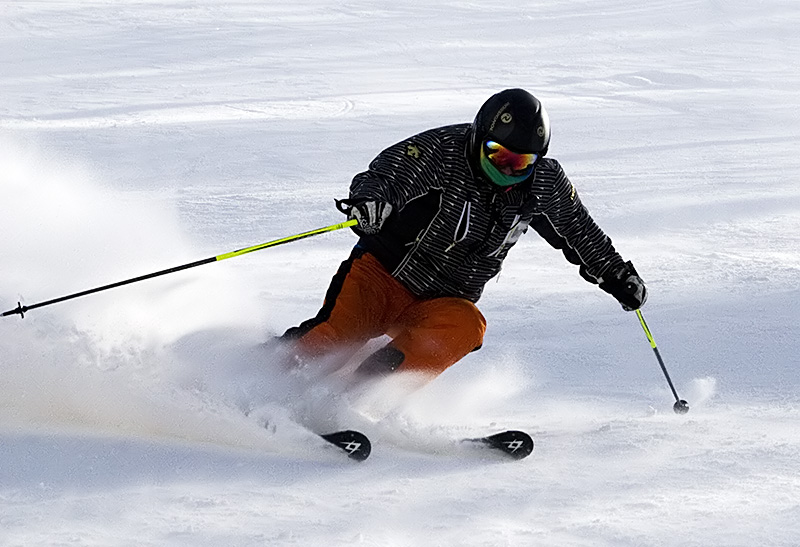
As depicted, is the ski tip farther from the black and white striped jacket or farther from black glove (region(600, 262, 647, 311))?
black glove (region(600, 262, 647, 311))

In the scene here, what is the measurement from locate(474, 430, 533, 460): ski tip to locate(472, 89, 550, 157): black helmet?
103 cm

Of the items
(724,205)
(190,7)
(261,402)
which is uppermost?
(190,7)

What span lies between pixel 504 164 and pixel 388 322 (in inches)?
33.2

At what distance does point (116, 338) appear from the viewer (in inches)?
153

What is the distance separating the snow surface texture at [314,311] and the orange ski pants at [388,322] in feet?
0.71

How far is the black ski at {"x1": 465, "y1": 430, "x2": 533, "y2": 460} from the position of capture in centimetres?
359

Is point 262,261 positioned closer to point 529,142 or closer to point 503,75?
point 529,142

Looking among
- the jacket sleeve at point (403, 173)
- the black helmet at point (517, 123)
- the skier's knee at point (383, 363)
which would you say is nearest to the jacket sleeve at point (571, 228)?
the black helmet at point (517, 123)

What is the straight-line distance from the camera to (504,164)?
3.79 meters

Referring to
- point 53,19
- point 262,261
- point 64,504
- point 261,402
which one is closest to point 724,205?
point 262,261

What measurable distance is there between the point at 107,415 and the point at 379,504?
1.10m

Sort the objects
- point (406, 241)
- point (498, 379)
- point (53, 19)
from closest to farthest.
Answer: point (406, 241) < point (498, 379) < point (53, 19)

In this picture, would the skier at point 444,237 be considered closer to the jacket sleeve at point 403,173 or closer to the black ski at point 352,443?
the jacket sleeve at point 403,173

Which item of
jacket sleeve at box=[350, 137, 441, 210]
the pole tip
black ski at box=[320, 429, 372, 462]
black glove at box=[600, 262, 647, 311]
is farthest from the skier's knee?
the pole tip
